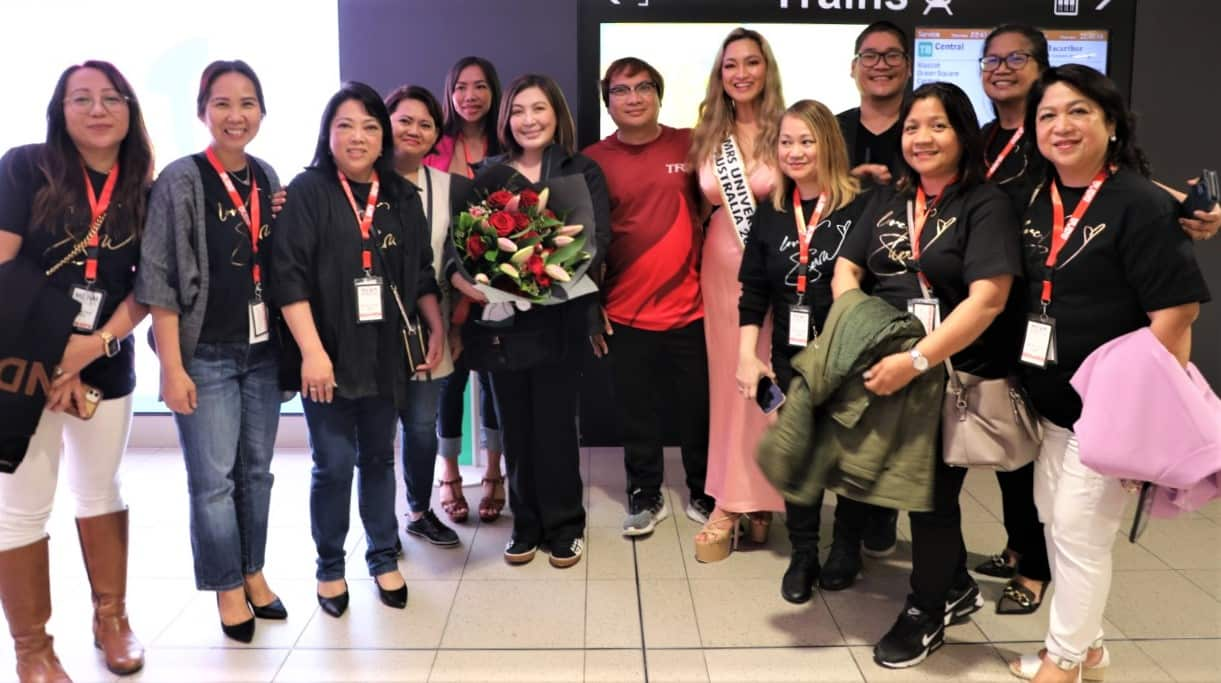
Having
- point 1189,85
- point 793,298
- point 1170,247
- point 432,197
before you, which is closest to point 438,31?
point 432,197

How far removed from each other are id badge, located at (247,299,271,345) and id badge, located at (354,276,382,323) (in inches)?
10.1

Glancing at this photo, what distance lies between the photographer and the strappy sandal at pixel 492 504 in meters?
3.64

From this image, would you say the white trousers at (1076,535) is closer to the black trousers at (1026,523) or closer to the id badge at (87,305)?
the black trousers at (1026,523)

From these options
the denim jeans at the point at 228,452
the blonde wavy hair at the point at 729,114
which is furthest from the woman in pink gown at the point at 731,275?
the denim jeans at the point at 228,452

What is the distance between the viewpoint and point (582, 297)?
122 inches

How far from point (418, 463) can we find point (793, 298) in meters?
1.48

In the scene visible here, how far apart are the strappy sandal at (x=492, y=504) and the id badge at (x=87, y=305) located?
1.72 metres

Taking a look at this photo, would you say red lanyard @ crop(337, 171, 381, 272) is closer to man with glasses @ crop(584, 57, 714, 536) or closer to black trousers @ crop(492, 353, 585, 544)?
black trousers @ crop(492, 353, 585, 544)

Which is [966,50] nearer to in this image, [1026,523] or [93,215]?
[1026,523]

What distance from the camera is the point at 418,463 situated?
3.25 meters

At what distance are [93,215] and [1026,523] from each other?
292cm

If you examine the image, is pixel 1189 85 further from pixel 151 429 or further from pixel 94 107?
pixel 151 429

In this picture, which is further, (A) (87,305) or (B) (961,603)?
(B) (961,603)

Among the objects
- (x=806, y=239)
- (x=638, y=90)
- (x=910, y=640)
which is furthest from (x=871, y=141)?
(x=910, y=640)
